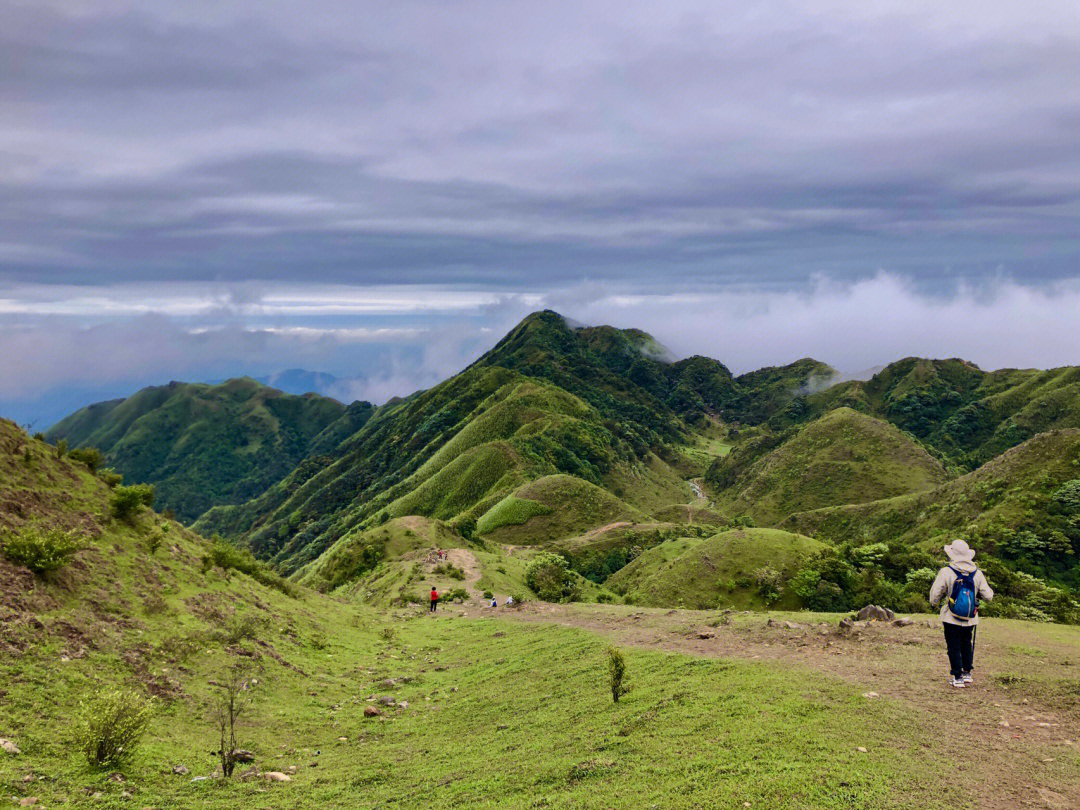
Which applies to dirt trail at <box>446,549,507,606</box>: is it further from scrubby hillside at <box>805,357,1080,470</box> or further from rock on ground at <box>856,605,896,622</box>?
scrubby hillside at <box>805,357,1080,470</box>

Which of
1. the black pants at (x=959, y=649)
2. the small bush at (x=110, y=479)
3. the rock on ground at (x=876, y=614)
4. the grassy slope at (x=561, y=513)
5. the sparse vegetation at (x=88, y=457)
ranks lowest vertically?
the grassy slope at (x=561, y=513)

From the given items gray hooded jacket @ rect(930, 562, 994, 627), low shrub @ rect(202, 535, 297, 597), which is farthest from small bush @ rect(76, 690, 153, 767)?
gray hooded jacket @ rect(930, 562, 994, 627)

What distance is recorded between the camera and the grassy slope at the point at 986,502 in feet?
176

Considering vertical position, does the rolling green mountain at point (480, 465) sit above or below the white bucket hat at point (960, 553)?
below

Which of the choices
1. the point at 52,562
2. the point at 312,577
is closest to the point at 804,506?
the point at 312,577

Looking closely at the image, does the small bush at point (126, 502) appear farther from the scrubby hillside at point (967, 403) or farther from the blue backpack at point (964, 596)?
the scrubby hillside at point (967, 403)

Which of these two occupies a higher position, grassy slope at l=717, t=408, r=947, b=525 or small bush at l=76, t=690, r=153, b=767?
small bush at l=76, t=690, r=153, b=767

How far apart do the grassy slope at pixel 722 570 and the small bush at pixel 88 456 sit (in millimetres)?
34296

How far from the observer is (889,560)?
43.0 metres

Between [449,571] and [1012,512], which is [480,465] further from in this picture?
[1012,512]

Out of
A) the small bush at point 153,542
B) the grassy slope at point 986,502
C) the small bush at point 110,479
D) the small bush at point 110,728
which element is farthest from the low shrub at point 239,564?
the grassy slope at point 986,502

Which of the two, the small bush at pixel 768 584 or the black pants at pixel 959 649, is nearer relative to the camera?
the black pants at pixel 959 649

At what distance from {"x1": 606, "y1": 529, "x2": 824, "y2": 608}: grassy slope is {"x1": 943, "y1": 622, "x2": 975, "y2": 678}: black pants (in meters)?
29.5

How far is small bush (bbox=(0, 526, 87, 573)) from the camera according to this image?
16984 mm
